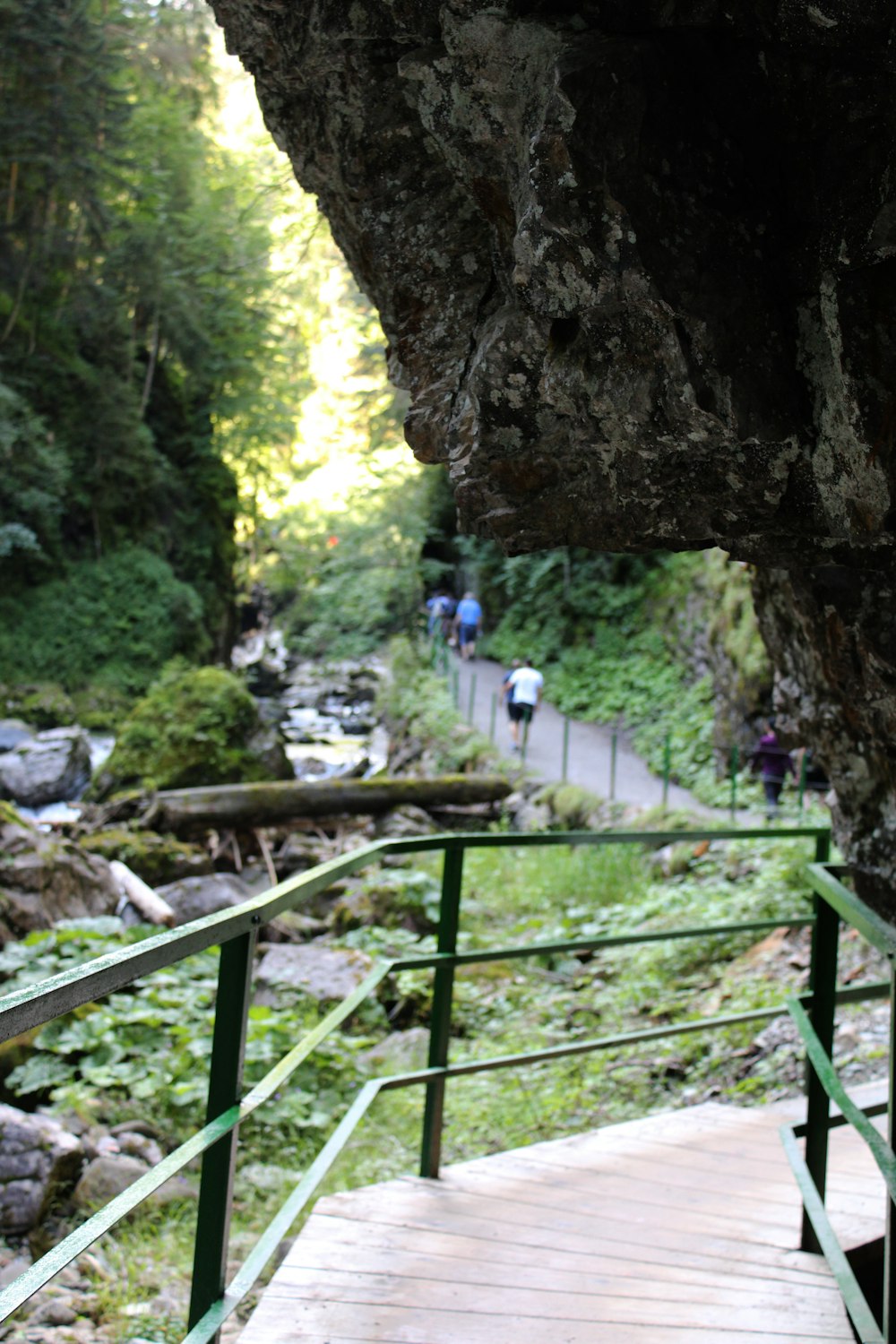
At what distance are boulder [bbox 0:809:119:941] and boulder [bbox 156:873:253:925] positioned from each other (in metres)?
0.86

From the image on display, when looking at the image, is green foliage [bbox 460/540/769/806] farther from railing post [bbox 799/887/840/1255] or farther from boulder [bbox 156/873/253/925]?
railing post [bbox 799/887/840/1255]

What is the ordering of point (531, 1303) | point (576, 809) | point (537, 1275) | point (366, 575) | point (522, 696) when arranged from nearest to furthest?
point (531, 1303), point (537, 1275), point (576, 809), point (522, 696), point (366, 575)

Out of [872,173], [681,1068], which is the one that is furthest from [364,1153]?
[872,173]

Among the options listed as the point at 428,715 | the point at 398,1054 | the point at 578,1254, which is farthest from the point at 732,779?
the point at 578,1254

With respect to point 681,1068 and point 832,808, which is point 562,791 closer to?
point 681,1068

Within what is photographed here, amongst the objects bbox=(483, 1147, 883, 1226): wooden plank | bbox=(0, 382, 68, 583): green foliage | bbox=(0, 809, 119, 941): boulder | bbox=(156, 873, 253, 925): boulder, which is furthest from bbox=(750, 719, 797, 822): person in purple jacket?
bbox=(0, 382, 68, 583): green foliage

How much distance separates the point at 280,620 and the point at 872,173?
90.4 feet

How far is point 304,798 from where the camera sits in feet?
40.5

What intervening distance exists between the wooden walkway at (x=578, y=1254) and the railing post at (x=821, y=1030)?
11.0 inches

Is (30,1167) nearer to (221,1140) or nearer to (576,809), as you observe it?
(221,1140)

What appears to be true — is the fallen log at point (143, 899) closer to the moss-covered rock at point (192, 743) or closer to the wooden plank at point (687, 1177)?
the moss-covered rock at point (192, 743)

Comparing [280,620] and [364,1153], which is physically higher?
[280,620]

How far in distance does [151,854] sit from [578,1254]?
25.7ft

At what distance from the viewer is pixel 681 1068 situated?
21.8 feet
